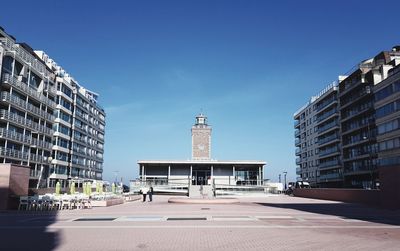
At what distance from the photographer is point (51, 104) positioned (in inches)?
2908

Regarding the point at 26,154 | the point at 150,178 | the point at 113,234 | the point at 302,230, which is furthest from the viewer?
the point at 150,178

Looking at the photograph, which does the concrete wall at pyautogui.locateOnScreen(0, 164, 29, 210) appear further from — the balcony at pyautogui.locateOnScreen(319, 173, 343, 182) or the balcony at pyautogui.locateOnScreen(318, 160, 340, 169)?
the balcony at pyautogui.locateOnScreen(318, 160, 340, 169)

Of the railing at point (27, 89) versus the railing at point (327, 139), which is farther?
the railing at point (327, 139)

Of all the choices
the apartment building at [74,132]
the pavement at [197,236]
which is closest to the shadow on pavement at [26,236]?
the pavement at [197,236]

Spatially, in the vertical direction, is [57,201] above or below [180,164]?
below

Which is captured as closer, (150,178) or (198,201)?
(198,201)

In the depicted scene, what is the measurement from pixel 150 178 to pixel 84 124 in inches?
1179

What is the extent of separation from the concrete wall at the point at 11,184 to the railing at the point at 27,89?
39.3m

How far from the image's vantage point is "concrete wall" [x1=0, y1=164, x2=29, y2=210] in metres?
22.3

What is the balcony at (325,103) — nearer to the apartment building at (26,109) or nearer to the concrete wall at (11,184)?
the apartment building at (26,109)

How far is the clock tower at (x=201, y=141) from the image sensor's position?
3066 inches

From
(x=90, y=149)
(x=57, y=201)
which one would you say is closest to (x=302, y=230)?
(x=57, y=201)

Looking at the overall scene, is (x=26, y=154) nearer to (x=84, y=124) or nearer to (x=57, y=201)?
(x=84, y=124)

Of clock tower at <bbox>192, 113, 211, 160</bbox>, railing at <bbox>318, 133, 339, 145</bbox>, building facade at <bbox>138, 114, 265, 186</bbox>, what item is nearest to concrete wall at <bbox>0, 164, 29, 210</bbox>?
building facade at <bbox>138, 114, 265, 186</bbox>
